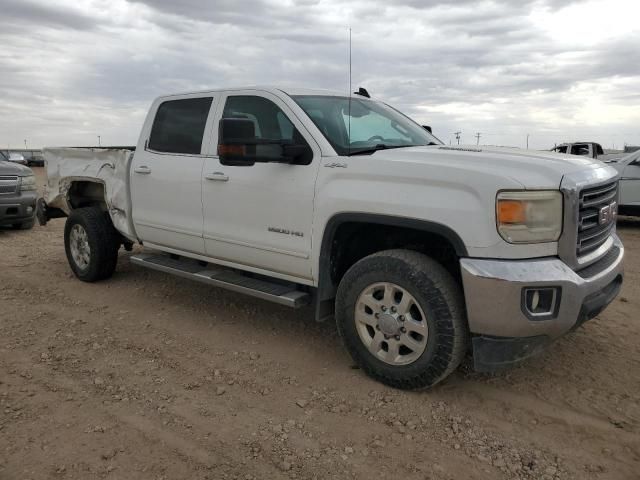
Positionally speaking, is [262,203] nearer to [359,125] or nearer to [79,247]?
[359,125]

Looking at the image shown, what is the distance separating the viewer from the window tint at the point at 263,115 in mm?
4148

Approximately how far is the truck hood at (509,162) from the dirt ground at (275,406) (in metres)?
1.39

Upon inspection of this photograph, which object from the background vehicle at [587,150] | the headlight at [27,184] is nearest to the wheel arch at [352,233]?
the headlight at [27,184]

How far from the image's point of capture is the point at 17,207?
365 inches

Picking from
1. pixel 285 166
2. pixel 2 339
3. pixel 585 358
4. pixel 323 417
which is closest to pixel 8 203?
pixel 2 339

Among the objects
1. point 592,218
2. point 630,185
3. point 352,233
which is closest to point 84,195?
point 352,233

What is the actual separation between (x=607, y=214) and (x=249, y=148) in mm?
2415

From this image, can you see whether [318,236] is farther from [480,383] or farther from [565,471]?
[565,471]

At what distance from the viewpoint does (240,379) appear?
370 centimetres

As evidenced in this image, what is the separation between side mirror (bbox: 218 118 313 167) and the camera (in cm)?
354

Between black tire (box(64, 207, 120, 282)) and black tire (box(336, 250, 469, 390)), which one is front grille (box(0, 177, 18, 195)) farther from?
black tire (box(336, 250, 469, 390))

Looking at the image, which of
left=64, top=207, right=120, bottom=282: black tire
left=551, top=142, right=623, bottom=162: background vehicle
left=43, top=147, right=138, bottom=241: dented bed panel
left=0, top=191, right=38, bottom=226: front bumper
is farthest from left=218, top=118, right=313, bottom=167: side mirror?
left=551, top=142, right=623, bottom=162: background vehicle

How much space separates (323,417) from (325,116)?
217 cm

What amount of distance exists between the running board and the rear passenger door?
0.17 meters
